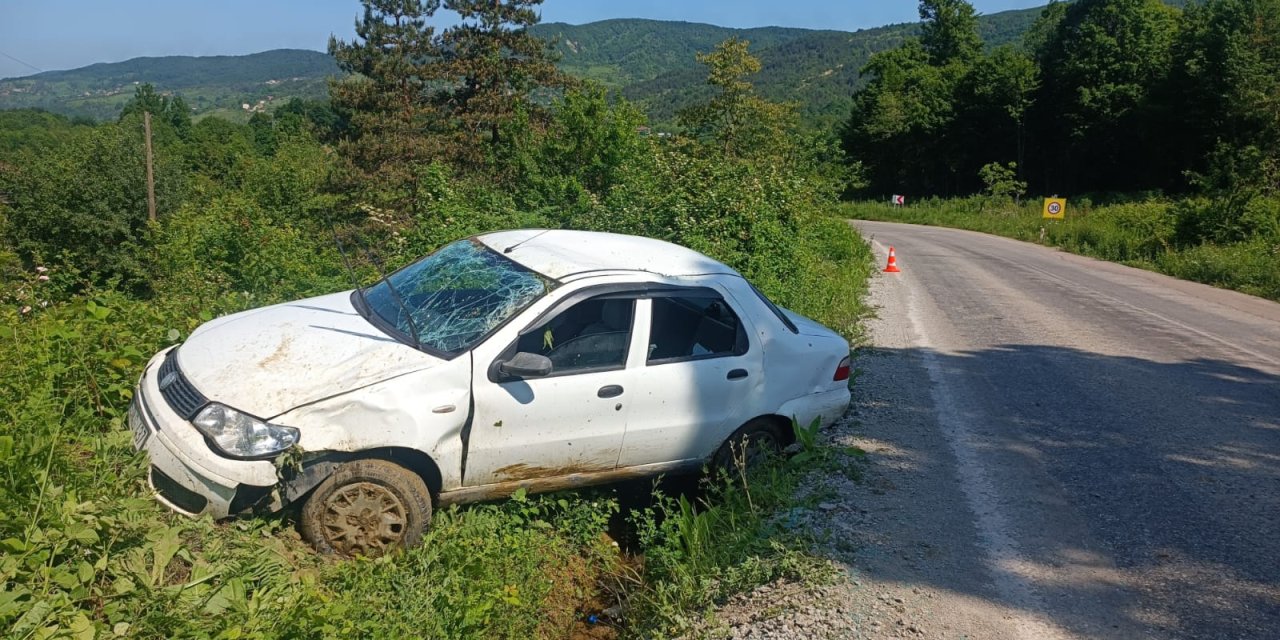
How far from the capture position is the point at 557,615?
4641mm

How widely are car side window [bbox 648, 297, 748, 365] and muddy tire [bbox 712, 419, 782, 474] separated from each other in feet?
1.75

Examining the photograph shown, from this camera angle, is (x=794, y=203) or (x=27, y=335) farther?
(x=794, y=203)

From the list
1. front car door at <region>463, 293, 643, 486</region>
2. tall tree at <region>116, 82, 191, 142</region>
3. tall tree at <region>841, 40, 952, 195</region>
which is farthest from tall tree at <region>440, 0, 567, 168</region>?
tall tree at <region>116, 82, 191, 142</region>

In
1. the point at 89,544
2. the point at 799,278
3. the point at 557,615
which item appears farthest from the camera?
the point at 799,278

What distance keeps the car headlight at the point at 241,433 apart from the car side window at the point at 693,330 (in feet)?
6.95

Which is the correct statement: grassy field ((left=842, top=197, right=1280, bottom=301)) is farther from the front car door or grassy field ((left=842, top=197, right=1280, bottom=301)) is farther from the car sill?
the front car door

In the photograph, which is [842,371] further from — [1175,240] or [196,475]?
[1175,240]

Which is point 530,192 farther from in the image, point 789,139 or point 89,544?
point 789,139

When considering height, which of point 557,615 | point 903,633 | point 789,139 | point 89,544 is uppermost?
point 789,139

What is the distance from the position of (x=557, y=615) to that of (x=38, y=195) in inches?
2247

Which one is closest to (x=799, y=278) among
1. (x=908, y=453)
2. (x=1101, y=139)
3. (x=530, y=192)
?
(x=530, y=192)

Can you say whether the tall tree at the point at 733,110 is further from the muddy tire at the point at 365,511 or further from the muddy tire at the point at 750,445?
the muddy tire at the point at 365,511

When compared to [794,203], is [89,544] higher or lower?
lower

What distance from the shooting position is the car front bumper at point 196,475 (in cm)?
409
